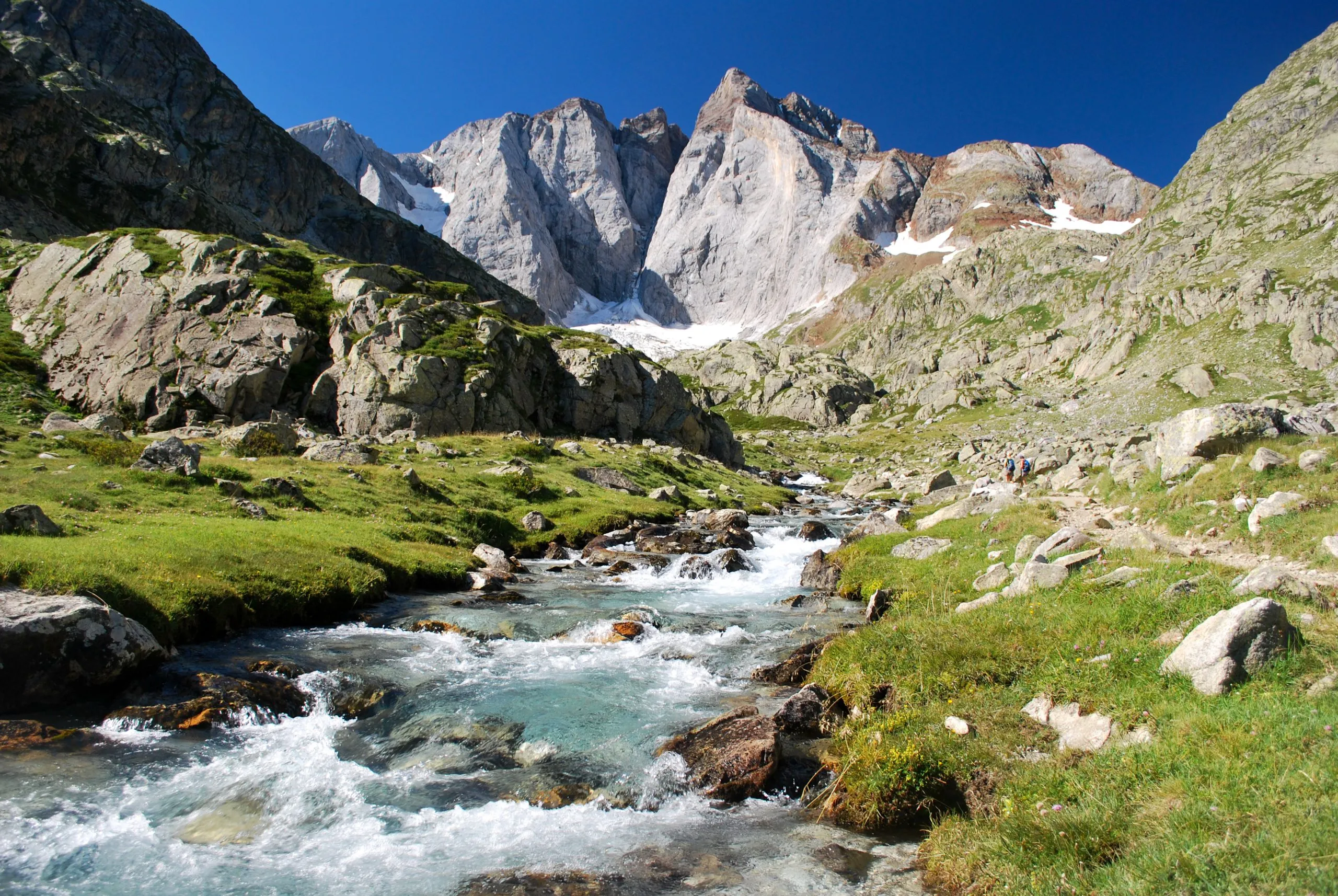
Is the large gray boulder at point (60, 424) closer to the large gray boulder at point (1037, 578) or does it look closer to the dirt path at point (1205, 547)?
the large gray boulder at point (1037, 578)

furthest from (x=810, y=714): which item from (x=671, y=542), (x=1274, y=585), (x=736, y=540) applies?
(x=671, y=542)

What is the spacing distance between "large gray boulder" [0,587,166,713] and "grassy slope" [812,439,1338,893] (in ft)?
46.7

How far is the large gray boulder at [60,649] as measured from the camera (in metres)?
11.7

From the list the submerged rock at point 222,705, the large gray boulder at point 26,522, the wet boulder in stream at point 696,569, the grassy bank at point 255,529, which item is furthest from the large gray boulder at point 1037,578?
the large gray boulder at point 26,522

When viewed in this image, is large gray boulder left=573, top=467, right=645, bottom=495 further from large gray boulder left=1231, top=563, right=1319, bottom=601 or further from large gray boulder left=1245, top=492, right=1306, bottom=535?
large gray boulder left=1231, top=563, right=1319, bottom=601

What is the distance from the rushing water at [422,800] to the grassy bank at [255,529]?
2177 millimetres

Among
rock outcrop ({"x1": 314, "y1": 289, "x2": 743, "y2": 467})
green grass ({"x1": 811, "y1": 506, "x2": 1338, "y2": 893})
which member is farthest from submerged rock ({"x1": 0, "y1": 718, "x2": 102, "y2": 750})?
rock outcrop ({"x1": 314, "y1": 289, "x2": 743, "y2": 467})

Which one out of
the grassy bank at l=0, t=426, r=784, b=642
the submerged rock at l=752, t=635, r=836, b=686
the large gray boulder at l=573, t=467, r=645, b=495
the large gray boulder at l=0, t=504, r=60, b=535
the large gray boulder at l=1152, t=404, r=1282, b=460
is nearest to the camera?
the submerged rock at l=752, t=635, r=836, b=686

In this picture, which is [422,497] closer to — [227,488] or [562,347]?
[227,488]

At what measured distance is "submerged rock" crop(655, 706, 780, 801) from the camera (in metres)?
10.5

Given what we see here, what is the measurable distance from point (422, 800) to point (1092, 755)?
1009 centimetres

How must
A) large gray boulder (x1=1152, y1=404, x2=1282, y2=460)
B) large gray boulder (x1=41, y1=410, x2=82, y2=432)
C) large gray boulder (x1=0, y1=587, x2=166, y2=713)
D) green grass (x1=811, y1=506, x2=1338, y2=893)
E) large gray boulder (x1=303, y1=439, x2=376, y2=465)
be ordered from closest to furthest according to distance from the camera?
1. green grass (x1=811, y1=506, x2=1338, y2=893)
2. large gray boulder (x1=0, y1=587, x2=166, y2=713)
3. large gray boulder (x1=1152, y1=404, x2=1282, y2=460)
4. large gray boulder (x1=41, y1=410, x2=82, y2=432)
5. large gray boulder (x1=303, y1=439, x2=376, y2=465)

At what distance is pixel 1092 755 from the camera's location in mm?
8461

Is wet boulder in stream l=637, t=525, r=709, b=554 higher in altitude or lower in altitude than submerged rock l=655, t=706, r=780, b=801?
higher
